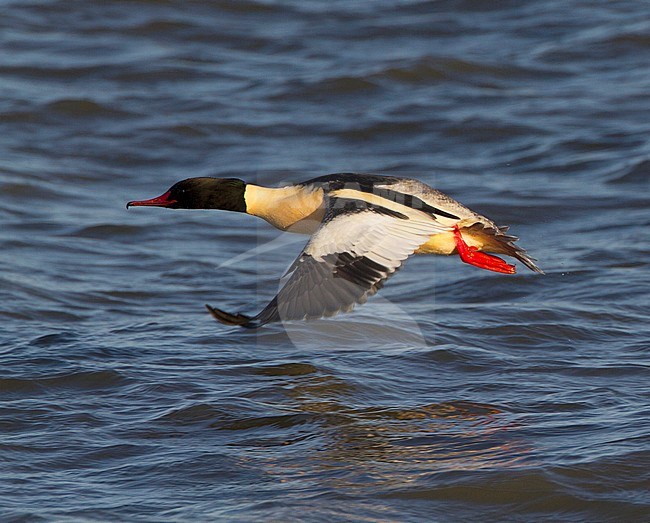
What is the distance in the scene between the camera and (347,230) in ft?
16.8

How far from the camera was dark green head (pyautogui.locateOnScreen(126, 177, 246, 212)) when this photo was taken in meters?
6.25

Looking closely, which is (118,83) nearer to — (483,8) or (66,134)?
(66,134)

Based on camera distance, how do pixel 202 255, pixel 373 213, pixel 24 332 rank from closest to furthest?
1. pixel 373 213
2. pixel 24 332
3. pixel 202 255

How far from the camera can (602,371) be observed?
5.87 metres

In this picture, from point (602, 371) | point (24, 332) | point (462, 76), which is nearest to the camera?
point (602, 371)

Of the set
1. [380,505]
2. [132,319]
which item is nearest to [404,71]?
[132,319]

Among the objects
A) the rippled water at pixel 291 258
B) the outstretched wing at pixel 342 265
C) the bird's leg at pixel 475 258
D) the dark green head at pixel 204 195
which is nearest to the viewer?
the rippled water at pixel 291 258

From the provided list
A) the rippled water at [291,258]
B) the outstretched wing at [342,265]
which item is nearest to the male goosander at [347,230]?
the outstretched wing at [342,265]

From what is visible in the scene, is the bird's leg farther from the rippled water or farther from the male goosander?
the rippled water

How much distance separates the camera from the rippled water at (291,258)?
4.70m

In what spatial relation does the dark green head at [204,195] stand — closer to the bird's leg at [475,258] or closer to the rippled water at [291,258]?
the rippled water at [291,258]

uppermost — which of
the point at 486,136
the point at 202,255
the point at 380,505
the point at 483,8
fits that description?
the point at 483,8

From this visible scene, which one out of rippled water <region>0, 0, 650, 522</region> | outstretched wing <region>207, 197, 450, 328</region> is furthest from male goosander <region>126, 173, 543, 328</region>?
rippled water <region>0, 0, 650, 522</region>

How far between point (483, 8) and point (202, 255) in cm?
668
